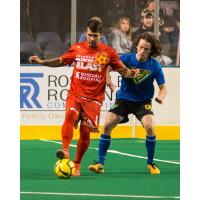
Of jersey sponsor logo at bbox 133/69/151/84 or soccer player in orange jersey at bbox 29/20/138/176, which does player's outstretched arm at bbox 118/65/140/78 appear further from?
jersey sponsor logo at bbox 133/69/151/84

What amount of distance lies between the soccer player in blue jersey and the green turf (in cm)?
31

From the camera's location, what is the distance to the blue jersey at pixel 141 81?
10883 millimetres

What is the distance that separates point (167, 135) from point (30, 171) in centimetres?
713

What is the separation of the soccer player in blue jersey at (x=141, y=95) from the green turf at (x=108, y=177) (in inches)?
12.3

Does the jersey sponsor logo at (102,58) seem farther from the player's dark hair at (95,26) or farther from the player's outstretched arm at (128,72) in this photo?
the player's dark hair at (95,26)

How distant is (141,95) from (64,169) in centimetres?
185

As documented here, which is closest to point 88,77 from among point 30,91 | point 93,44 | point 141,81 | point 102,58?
point 102,58

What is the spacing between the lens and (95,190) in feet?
26.8

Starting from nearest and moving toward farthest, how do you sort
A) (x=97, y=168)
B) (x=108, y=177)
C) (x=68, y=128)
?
(x=108, y=177), (x=68, y=128), (x=97, y=168)

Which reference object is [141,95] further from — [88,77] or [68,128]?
[68,128]

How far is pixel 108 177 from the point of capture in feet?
32.2

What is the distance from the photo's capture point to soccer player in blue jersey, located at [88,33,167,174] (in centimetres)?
1070

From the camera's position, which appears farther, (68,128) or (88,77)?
(88,77)

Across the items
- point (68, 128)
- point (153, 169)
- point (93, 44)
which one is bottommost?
point (153, 169)
